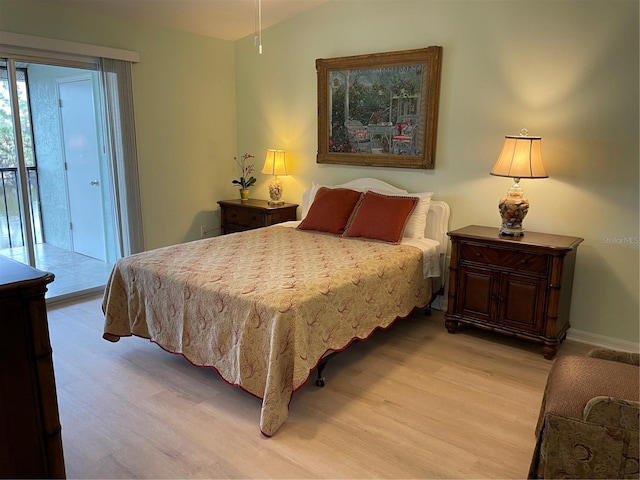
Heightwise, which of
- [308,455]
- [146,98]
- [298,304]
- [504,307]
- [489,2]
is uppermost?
[489,2]

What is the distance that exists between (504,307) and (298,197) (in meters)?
2.42

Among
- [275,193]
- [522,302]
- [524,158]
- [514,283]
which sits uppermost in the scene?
[524,158]

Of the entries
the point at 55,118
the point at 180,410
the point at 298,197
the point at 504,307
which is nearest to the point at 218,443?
the point at 180,410

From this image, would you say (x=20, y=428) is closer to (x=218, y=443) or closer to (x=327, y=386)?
(x=218, y=443)

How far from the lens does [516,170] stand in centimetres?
323

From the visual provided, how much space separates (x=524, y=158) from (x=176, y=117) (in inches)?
129

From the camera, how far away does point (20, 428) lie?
5.11ft

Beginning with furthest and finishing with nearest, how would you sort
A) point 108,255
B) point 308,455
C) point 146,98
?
point 108,255 < point 146,98 < point 308,455

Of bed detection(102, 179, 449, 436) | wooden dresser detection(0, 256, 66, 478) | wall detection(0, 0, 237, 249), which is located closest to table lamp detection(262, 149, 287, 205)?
wall detection(0, 0, 237, 249)

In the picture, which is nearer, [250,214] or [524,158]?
[524,158]

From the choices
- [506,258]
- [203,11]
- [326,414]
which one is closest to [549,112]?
[506,258]

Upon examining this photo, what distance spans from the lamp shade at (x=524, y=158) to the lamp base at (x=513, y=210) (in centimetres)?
19

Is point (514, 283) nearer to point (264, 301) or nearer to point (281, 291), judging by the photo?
point (281, 291)

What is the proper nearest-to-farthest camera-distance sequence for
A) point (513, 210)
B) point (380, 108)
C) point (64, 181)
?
point (513, 210)
point (380, 108)
point (64, 181)
